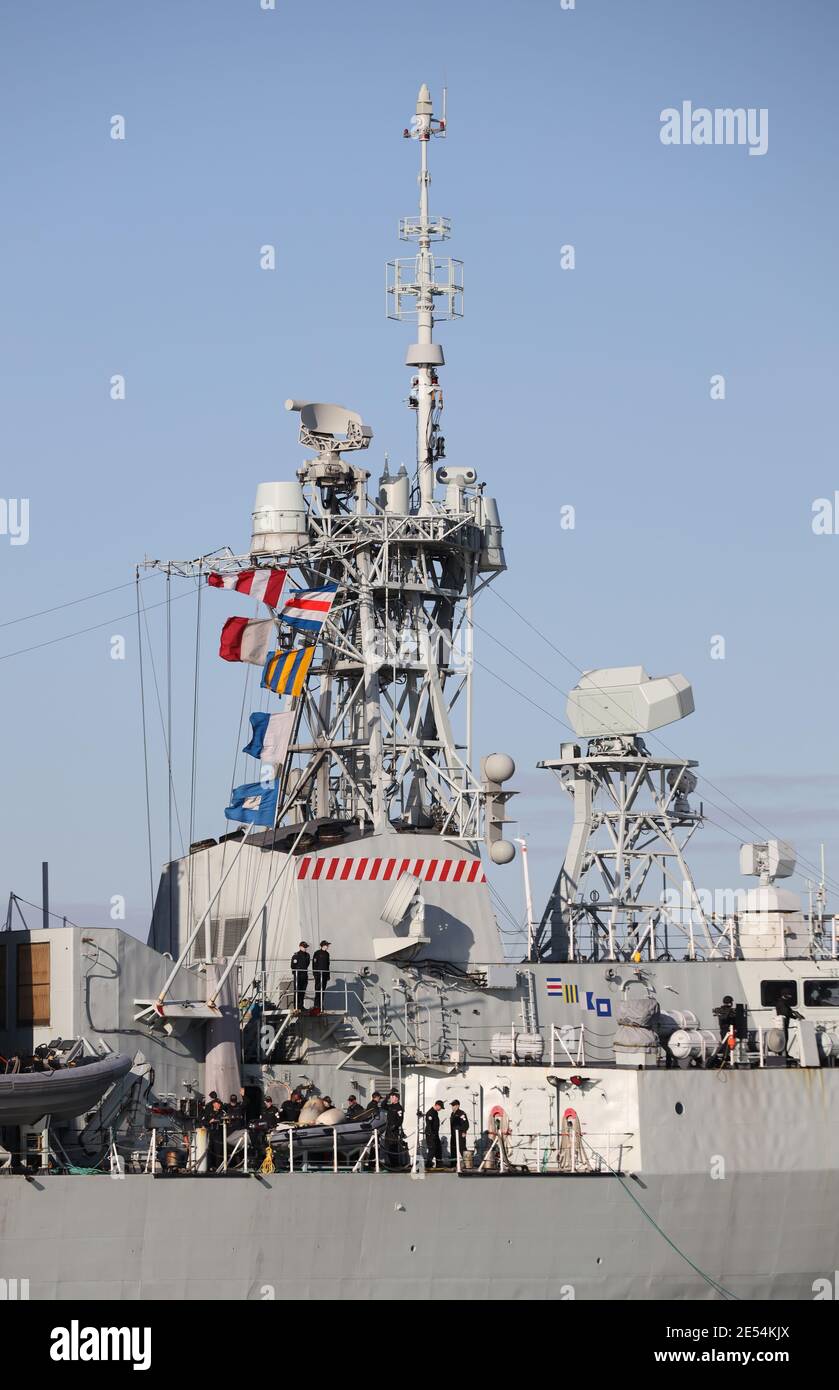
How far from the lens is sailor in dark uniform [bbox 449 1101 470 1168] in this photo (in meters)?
30.4

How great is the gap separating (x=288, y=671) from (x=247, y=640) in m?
1.15

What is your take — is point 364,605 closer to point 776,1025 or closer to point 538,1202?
point 776,1025

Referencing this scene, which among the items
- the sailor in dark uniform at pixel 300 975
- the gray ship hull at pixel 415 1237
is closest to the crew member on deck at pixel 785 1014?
the gray ship hull at pixel 415 1237

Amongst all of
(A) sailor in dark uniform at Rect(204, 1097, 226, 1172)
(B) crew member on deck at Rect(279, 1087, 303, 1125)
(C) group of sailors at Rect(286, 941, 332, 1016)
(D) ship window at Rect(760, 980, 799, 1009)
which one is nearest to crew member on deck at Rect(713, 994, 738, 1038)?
(D) ship window at Rect(760, 980, 799, 1009)

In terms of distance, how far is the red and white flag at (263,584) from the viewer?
127 ft

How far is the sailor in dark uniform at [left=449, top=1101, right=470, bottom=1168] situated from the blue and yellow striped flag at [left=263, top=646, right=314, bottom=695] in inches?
371

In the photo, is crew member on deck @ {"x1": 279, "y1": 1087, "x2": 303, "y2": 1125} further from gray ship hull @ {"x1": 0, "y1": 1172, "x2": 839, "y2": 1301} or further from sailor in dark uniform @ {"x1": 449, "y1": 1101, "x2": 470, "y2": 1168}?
gray ship hull @ {"x1": 0, "y1": 1172, "x2": 839, "y2": 1301}

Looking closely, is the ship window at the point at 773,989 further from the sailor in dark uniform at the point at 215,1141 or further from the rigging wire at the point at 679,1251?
the sailor in dark uniform at the point at 215,1141

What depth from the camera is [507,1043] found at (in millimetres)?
33469

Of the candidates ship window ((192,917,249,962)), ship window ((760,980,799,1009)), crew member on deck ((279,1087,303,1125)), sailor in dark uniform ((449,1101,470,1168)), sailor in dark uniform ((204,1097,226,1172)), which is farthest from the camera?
ship window ((192,917,249,962))

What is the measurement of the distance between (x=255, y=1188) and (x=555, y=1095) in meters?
4.80

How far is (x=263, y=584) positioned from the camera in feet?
128
